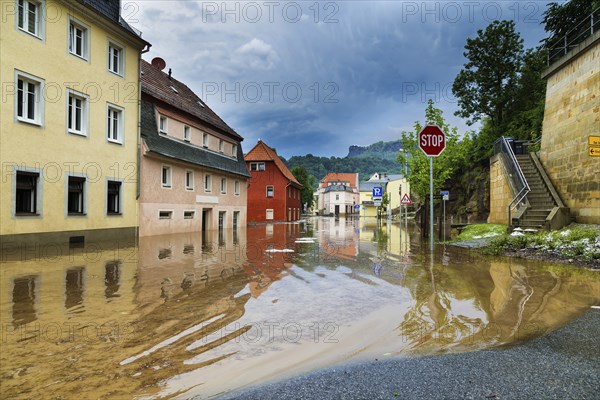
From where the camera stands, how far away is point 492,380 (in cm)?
305

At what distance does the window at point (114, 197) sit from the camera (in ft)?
58.4

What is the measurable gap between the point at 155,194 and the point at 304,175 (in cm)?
6649

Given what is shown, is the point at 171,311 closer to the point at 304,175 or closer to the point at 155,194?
the point at 155,194

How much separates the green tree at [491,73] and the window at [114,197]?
97.4ft

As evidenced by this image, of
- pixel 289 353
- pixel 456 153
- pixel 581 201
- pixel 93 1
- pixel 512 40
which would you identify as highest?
pixel 512 40

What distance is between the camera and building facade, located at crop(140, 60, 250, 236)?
20781 millimetres

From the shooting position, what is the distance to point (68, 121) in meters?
15.5

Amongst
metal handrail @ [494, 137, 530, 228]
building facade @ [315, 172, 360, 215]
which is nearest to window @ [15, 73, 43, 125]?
metal handrail @ [494, 137, 530, 228]

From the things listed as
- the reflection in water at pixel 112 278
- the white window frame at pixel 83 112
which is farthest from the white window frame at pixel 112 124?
the reflection in water at pixel 112 278

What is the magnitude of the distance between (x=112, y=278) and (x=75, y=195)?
9.81 metres

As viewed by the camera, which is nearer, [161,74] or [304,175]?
[161,74]

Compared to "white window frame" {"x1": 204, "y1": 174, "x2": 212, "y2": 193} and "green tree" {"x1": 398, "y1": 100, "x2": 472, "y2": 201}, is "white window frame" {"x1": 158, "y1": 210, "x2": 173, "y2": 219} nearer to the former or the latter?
"white window frame" {"x1": 204, "y1": 174, "x2": 212, "y2": 193}

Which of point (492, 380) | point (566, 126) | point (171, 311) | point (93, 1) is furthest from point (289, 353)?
point (93, 1)

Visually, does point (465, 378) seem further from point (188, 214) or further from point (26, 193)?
point (188, 214)
